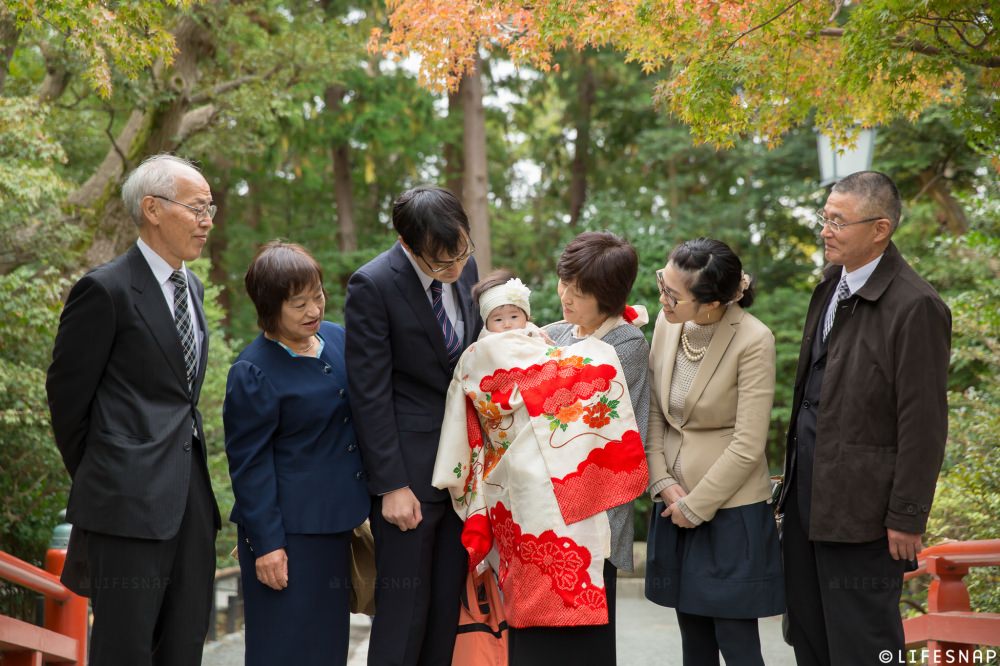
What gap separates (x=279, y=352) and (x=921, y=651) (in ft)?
15.1

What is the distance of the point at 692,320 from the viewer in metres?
3.18

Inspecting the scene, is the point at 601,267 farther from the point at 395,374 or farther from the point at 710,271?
the point at 395,374

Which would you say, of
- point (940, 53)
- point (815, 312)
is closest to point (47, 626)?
point (815, 312)

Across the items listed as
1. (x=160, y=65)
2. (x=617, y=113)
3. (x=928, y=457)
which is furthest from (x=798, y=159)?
(x=928, y=457)

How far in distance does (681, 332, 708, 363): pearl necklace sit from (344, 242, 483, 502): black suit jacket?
0.82m

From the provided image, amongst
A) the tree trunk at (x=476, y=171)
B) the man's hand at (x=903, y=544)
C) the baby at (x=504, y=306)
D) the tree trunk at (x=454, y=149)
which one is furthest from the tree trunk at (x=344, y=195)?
the man's hand at (x=903, y=544)

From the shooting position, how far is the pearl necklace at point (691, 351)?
124 inches

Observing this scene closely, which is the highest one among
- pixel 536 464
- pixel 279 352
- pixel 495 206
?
pixel 495 206

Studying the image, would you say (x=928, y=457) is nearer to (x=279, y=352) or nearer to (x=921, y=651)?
(x=279, y=352)

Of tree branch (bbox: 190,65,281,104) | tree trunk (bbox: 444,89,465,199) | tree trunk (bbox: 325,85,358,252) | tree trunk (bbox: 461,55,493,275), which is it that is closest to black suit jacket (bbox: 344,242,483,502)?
tree branch (bbox: 190,65,281,104)

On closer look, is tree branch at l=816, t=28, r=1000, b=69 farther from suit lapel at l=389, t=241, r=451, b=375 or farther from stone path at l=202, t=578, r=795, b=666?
stone path at l=202, t=578, r=795, b=666

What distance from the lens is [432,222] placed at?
2895 millimetres

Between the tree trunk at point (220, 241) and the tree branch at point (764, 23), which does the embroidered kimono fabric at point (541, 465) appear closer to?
the tree branch at point (764, 23)

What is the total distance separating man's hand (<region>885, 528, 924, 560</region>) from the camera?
2826 mm
